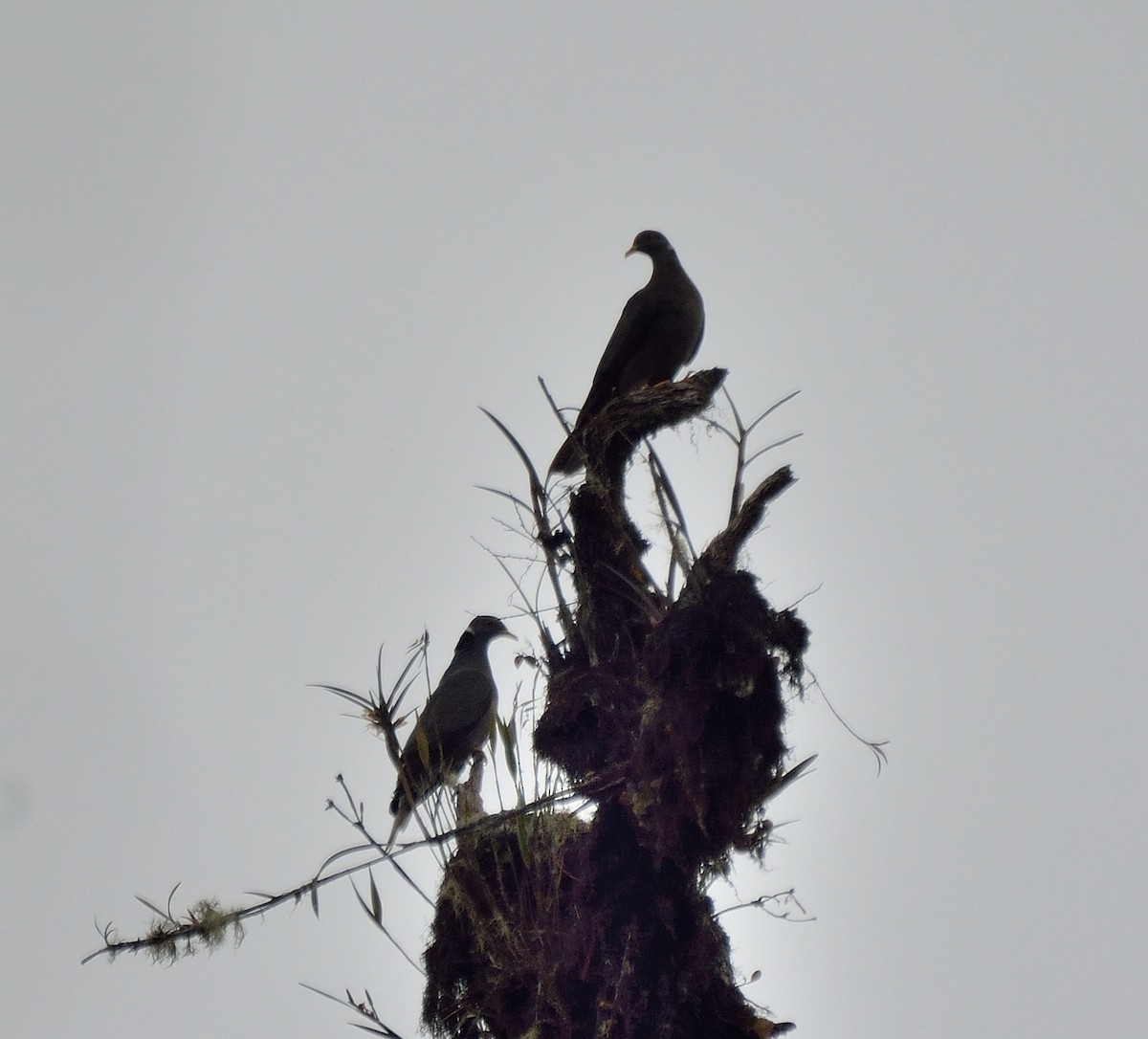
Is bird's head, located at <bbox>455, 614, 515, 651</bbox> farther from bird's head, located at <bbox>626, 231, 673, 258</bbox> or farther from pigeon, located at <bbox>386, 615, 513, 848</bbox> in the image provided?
bird's head, located at <bbox>626, 231, 673, 258</bbox>

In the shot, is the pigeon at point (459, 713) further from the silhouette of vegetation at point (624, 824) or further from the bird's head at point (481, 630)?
the silhouette of vegetation at point (624, 824)

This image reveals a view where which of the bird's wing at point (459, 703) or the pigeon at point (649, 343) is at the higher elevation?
the pigeon at point (649, 343)

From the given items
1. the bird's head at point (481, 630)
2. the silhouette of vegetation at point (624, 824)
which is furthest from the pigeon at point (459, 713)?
the silhouette of vegetation at point (624, 824)

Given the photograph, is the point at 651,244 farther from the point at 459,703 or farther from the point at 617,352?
the point at 459,703

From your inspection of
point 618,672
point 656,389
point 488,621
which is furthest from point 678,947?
point 488,621

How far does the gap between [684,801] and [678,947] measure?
1.64ft

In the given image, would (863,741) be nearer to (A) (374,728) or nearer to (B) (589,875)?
(B) (589,875)

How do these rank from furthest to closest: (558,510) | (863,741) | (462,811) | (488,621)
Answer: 1. (488,621)
2. (462,811)
3. (558,510)
4. (863,741)

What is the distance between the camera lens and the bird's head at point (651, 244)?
7668 mm

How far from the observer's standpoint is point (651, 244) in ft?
25.4

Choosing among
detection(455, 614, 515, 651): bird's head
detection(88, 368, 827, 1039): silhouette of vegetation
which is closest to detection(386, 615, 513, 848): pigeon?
detection(455, 614, 515, 651): bird's head

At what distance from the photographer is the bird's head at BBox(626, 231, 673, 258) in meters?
7.67

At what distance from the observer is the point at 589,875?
4016 millimetres

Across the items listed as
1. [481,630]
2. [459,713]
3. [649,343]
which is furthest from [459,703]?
[649,343]
